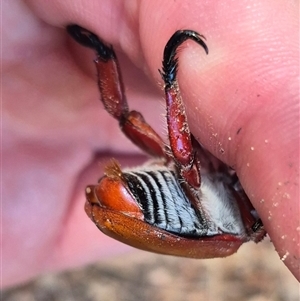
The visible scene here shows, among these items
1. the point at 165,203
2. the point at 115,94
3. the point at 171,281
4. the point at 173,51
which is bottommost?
the point at 171,281

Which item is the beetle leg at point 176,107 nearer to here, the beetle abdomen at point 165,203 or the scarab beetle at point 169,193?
the scarab beetle at point 169,193

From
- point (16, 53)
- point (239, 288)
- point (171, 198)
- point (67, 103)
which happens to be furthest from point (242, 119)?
point (239, 288)

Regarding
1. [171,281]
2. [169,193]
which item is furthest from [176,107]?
[171,281]

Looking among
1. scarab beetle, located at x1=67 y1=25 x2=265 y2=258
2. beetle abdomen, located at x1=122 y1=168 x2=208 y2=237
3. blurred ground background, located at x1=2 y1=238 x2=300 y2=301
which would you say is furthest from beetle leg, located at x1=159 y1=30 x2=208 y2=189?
blurred ground background, located at x1=2 y1=238 x2=300 y2=301

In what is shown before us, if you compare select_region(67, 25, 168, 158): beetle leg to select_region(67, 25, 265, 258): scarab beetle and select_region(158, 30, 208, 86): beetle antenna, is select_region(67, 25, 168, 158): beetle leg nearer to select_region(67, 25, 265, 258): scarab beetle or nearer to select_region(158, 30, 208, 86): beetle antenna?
select_region(67, 25, 265, 258): scarab beetle

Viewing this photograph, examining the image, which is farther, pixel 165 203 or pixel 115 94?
pixel 115 94

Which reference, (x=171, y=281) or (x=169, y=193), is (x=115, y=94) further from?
(x=171, y=281)
